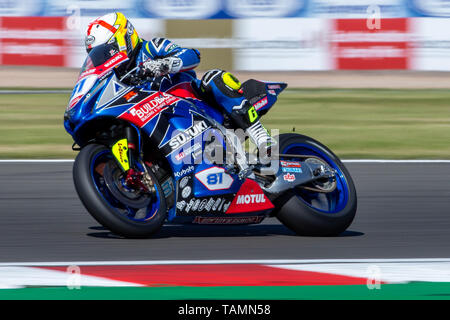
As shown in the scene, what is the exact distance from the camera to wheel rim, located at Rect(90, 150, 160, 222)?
575 centimetres

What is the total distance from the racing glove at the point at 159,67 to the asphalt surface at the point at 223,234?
112cm

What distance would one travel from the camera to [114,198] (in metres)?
5.77

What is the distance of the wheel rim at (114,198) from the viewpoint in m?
5.75

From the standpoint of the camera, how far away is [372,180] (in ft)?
28.7

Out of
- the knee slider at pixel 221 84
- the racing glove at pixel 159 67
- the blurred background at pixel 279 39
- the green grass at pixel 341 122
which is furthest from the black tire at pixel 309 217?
the blurred background at pixel 279 39

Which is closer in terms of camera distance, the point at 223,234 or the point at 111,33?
the point at 111,33

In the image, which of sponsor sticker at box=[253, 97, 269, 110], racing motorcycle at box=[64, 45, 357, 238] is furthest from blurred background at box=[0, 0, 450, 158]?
racing motorcycle at box=[64, 45, 357, 238]

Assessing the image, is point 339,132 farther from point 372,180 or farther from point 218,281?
point 218,281

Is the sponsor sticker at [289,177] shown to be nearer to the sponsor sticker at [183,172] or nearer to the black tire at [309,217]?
the black tire at [309,217]

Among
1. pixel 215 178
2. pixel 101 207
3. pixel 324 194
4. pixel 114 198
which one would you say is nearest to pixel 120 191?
pixel 114 198

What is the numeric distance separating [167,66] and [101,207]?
1044 mm

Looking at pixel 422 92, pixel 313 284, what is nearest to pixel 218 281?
pixel 313 284

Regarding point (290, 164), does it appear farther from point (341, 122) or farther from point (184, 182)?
point (341, 122)

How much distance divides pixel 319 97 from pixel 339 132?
4004mm
